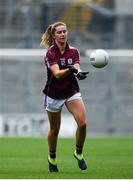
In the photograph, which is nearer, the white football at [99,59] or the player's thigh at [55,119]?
the white football at [99,59]

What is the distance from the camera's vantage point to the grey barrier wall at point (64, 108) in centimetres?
2341

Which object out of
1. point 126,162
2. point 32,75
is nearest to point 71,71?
point 126,162

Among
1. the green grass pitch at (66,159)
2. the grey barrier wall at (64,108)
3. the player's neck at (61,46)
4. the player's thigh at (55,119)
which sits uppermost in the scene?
the player's neck at (61,46)

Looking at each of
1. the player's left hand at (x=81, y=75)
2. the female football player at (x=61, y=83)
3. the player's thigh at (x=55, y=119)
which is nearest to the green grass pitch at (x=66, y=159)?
the female football player at (x=61, y=83)

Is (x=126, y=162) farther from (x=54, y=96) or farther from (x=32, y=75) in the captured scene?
(x=32, y=75)

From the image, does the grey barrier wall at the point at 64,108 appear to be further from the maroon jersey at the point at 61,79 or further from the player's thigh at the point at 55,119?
the maroon jersey at the point at 61,79

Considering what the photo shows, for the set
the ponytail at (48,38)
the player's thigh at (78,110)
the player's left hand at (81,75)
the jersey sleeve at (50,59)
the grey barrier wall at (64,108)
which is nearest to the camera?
the player's left hand at (81,75)

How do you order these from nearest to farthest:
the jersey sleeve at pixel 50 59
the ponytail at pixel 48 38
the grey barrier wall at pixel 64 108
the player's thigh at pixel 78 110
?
the jersey sleeve at pixel 50 59
the player's thigh at pixel 78 110
the ponytail at pixel 48 38
the grey barrier wall at pixel 64 108

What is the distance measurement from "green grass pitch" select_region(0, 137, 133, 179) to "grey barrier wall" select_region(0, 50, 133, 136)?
2.35 meters

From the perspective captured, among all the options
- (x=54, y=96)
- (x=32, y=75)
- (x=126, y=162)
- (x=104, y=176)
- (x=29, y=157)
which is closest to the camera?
(x=104, y=176)

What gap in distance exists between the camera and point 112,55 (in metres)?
24.2

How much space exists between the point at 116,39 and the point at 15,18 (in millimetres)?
2959

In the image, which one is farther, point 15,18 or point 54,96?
point 15,18

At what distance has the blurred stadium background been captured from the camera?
23438mm
